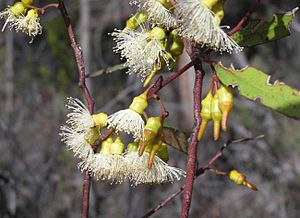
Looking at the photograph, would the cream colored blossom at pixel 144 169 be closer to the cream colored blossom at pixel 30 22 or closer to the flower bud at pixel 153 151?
A: the flower bud at pixel 153 151

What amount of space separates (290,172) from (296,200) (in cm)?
25

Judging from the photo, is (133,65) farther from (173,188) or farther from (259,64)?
Result: (259,64)

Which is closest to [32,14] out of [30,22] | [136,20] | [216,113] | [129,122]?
[30,22]

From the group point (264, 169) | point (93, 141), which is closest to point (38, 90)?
point (264, 169)

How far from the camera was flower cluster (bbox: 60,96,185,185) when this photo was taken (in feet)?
3.11

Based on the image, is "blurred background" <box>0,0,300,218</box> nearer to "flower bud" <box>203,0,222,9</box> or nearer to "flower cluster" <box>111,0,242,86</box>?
"flower cluster" <box>111,0,242,86</box>

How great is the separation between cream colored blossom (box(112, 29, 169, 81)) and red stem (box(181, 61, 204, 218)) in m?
0.09

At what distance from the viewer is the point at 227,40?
0.95 m

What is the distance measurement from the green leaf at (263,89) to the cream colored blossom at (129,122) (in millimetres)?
164

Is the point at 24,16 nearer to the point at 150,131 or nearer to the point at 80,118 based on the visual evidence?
the point at 80,118

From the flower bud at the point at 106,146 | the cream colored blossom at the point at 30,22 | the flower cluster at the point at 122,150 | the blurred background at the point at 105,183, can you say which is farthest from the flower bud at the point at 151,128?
the blurred background at the point at 105,183

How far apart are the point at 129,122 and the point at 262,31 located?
1.03 ft

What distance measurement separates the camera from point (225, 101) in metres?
0.90

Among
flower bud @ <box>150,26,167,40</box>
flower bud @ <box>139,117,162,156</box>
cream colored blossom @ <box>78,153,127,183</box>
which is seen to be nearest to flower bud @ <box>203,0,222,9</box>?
flower bud @ <box>150,26,167,40</box>
